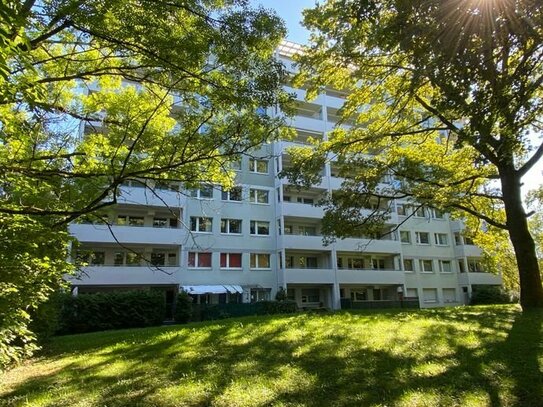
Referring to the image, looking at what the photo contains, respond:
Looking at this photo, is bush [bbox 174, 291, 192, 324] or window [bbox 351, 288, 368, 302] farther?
window [bbox 351, 288, 368, 302]

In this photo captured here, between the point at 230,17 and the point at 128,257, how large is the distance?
90.2 feet

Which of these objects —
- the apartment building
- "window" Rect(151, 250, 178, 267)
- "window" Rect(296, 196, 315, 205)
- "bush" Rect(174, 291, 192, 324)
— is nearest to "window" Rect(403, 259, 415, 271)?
the apartment building

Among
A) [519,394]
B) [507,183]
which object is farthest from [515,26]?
[507,183]

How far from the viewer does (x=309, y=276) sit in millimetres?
35438

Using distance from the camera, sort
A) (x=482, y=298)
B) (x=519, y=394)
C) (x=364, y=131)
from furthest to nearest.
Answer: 1. (x=482, y=298)
2. (x=364, y=131)
3. (x=519, y=394)

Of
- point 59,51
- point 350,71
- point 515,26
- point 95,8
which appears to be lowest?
point 515,26

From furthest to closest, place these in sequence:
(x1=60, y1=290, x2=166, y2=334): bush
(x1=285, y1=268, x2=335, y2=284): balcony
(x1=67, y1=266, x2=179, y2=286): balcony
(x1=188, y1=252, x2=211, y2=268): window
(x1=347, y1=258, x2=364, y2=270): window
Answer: (x1=347, y1=258, x2=364, y2=270): window, (x1=285, y1=268, x2=335, y2=284): balcony, (x1=188, y1=252, x2=211, y2=268): window, (x1=67, y1=266, x2=179, y2=286): balcony, (x1=60, y1=290, x2=166, y2=334): bush

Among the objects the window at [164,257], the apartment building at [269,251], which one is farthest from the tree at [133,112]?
the window at [164,257]

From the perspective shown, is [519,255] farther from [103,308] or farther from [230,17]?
[103,308]

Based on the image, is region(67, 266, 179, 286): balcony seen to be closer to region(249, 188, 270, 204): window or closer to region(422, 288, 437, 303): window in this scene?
region(249, 188, 270, 204): window

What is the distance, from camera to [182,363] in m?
7.25

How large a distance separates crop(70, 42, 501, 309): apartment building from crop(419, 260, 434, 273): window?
0.12 meters

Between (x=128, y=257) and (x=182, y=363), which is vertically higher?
(x=128, y=257)

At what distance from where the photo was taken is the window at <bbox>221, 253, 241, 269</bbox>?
3406 centimetres
